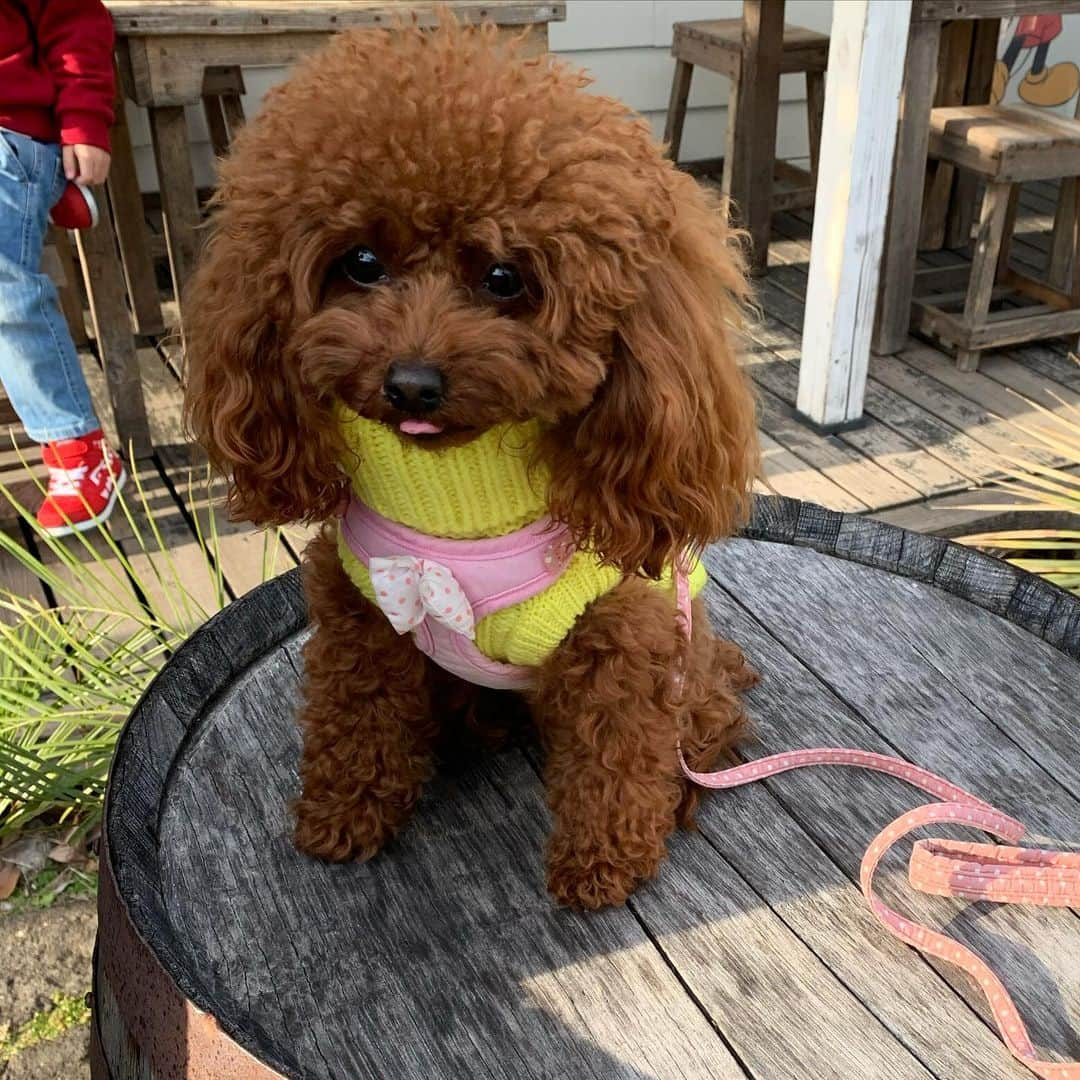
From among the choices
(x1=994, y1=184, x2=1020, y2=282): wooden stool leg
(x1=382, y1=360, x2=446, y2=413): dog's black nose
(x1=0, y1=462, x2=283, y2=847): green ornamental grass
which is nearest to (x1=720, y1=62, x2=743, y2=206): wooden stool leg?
(x1=994, y1=184, x2=1020, y2=282): wooden stool leg

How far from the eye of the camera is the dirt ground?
1.73 m

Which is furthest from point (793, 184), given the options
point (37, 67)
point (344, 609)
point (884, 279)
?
point (344, 609)

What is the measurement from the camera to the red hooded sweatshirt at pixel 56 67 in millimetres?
2379

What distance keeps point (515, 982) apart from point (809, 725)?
562 mm

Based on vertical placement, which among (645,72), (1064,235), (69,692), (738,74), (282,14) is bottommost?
(69,692)

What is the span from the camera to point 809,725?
1510mm

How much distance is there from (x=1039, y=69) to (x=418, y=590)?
5.33m

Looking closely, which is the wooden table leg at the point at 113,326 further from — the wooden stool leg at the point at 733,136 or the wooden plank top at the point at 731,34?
the wooden plank top at the point at 731,34

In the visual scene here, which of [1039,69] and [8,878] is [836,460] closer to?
[8,878]

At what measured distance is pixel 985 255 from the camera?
346 centimetres

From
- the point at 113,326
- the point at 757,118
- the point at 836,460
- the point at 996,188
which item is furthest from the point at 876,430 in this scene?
the point at 113,326

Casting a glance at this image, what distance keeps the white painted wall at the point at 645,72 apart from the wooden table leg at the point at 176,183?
1.34 metres

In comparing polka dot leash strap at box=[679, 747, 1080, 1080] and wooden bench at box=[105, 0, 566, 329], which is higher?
wooden bench at box=[105, 0, 566, 329]

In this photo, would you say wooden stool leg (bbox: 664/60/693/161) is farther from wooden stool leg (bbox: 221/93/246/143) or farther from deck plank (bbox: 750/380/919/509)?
deck plank (bbox: 750/380/919/509)
